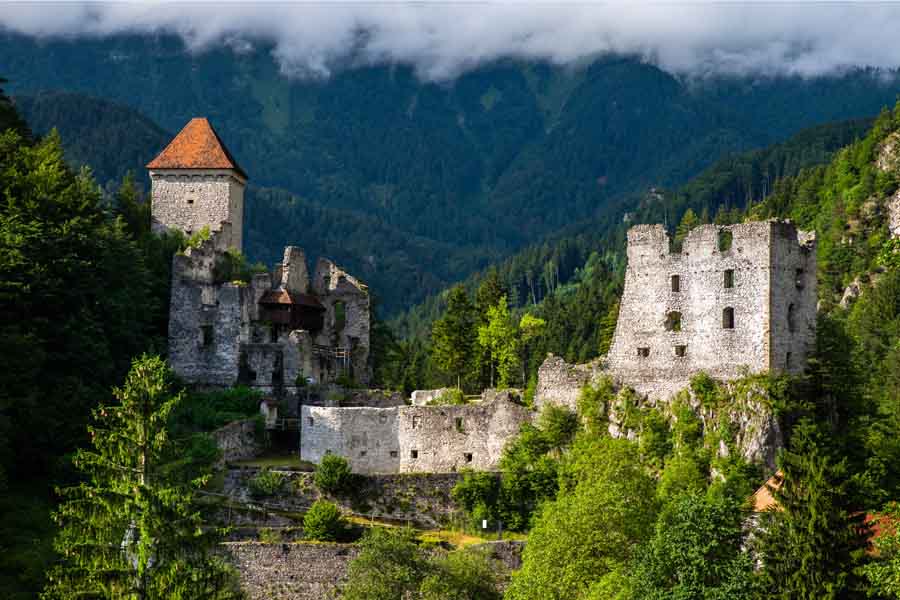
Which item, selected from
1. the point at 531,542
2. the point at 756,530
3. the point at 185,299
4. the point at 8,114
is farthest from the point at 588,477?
the point at 8,114

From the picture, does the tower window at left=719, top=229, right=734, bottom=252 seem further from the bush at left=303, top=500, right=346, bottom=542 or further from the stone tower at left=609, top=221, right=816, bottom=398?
the bush at left=303, top=500, right=346, bottom=542

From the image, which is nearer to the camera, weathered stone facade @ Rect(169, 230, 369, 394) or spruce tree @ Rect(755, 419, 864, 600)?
spruce tree @ Rect(755, 419, 864, 600)

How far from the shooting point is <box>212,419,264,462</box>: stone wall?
227 ft

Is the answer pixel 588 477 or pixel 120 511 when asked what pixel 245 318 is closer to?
pixel 588 477

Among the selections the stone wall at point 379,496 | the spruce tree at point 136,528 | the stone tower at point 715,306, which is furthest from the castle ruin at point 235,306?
the spruce tree at point 136,528

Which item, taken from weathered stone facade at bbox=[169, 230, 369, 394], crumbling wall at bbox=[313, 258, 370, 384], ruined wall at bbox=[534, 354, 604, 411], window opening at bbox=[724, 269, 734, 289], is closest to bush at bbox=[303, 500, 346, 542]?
ruined wall at bbox=[534, 354, 604, 411]

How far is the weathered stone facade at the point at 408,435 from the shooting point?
69.0 m

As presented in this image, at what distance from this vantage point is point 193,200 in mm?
87375

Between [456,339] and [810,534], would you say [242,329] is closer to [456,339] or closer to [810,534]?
[456,339]

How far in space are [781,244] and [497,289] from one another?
28639mm

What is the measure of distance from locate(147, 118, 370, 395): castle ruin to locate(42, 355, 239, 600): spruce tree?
33.2 metres

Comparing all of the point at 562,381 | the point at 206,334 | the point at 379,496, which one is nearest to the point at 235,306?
the point at 206,334

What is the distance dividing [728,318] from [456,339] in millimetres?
25764

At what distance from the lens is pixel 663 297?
6519 cm
